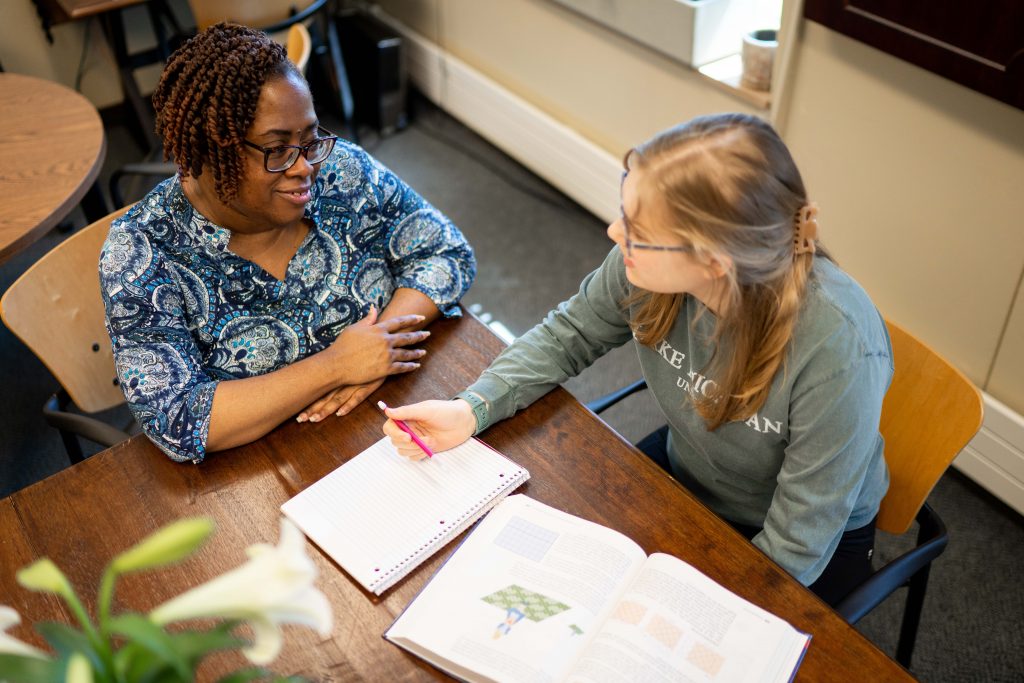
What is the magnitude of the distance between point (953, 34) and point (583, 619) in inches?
57.5

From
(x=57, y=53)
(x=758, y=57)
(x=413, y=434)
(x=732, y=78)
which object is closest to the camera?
(x=413, y=434)

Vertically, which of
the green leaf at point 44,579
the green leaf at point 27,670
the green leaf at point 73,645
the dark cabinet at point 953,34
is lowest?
the dark cabinet at point 953,34

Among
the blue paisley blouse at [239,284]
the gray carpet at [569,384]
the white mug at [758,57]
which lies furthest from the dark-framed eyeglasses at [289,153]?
the white mug at [758,57]

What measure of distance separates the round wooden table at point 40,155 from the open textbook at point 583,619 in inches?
53.6

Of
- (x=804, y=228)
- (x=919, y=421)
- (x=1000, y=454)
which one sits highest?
(x=804, y=228)

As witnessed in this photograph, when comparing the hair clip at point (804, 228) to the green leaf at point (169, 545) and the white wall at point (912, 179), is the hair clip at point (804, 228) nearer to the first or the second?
the green leaf at point (169, 545)

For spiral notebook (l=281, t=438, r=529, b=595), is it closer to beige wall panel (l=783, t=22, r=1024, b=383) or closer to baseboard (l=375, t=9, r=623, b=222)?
beige wall panel (l=783, t=22, r=1024, b=383)

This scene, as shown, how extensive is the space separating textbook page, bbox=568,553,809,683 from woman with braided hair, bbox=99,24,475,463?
0.57 metres

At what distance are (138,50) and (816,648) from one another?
3.67 metres

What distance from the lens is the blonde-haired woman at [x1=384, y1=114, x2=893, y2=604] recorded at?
1.08m

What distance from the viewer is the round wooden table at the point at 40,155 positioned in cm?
196

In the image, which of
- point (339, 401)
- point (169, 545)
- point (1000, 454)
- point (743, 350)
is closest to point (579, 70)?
point (1000, 454)

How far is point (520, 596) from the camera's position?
1.09 m

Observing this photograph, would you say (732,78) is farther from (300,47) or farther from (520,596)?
(520,596)
